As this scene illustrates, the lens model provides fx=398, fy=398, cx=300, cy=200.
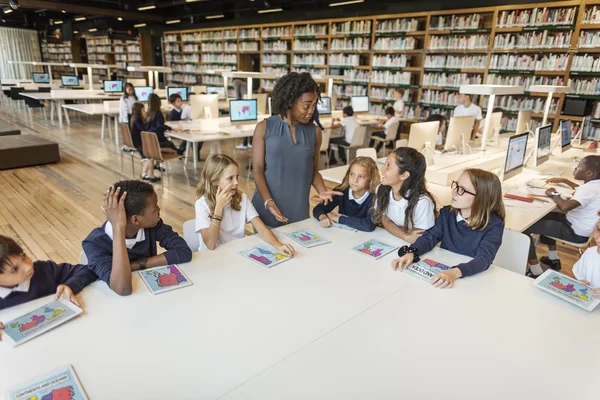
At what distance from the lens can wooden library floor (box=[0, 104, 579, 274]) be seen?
3.40m

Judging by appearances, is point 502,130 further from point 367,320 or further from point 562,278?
point 367,320

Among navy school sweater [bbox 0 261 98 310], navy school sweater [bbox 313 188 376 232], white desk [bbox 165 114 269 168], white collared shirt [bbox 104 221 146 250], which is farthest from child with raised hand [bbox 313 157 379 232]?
white desk [bbox 165 114 269 168]

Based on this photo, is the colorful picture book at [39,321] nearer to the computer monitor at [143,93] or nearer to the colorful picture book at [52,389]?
the colorful picture book at [52,389]

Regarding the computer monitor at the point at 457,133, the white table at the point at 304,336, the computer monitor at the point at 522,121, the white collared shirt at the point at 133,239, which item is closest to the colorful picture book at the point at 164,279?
the white table at the point at 304,336

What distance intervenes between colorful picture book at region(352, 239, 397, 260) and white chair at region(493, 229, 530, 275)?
0.59 m

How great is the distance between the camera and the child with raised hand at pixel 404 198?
2.05 metres

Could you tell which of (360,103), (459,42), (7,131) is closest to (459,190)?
(360,103)

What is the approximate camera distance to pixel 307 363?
111cm

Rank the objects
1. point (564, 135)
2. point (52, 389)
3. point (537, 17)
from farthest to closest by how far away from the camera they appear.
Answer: point (537, 17)
point (564, 135)
point (52, 389)

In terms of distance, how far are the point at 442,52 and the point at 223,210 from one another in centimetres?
733

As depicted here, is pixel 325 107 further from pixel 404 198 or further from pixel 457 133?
pixel 404 198

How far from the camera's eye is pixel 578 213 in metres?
2.83

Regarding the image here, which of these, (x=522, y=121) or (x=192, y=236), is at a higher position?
(x=522, y=121)

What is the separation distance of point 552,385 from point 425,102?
7.92 meters
